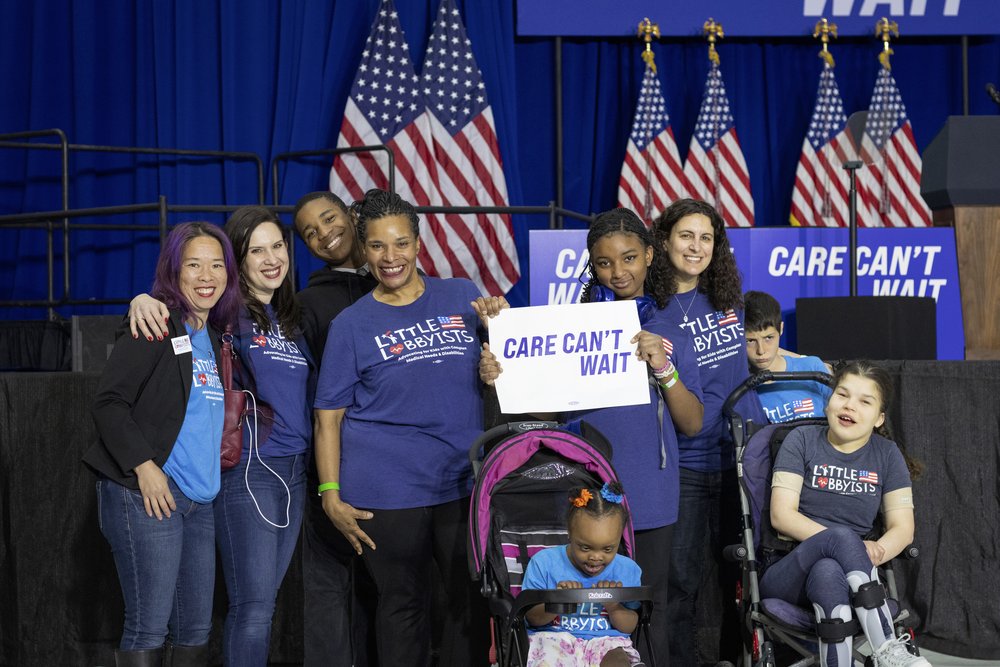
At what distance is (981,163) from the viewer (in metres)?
5.53

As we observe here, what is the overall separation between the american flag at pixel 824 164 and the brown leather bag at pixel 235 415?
7.28 meters

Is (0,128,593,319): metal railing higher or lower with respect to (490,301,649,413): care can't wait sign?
higher

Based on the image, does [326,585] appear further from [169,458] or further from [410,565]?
[169,458]

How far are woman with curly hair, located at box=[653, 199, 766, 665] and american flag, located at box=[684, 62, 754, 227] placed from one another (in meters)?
A: 6.02

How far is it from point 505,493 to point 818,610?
1.07 meters

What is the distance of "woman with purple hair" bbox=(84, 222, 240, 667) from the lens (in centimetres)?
310

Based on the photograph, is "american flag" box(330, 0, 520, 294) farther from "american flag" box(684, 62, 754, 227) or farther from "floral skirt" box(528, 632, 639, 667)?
"floral skirt" box(528, 632, 639, 667)

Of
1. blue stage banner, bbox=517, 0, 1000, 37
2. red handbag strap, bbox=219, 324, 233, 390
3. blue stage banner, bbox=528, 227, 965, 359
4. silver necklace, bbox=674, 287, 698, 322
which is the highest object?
blue stage banner, bbox=517, 0, 1000, 37

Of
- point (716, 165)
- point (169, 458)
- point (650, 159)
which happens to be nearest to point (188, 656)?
point (169, 458)

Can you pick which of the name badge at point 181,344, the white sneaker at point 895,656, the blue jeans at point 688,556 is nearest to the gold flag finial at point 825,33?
the blue jeans at point 688,556

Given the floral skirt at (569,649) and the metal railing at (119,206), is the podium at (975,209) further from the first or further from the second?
the floral skirt at (569,649)

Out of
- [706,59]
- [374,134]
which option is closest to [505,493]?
[374,134]

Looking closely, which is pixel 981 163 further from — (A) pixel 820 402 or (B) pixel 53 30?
(B) pixel 53 30

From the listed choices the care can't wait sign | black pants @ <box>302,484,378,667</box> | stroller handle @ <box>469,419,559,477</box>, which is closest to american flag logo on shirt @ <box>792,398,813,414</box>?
the care can't wait sign
